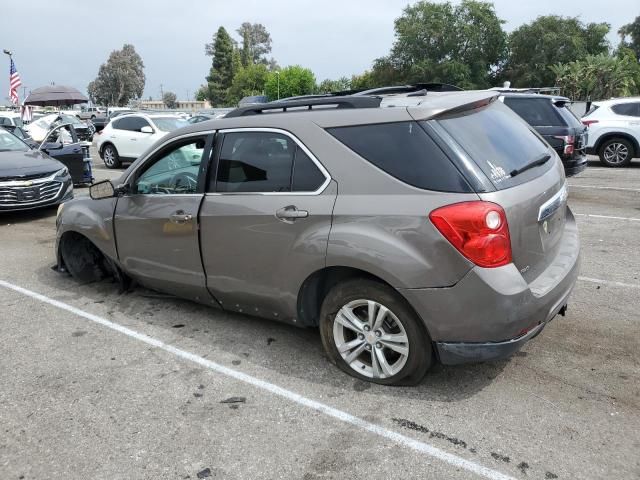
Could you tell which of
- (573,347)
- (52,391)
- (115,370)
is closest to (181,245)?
→ (115,370)

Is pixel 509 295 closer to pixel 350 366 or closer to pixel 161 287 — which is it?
pixel 350 366

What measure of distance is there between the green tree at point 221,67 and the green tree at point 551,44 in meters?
48.5

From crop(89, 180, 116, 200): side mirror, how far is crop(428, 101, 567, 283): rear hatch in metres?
2.78

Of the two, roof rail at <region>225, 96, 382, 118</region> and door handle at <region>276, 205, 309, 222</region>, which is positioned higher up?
roof rail at <region>225, 96, 382, 118</region>

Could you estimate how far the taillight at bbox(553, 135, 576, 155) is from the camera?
10172 mm

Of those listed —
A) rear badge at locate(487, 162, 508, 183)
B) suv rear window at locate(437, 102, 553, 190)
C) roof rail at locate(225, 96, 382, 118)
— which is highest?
roof rail at locate(225, 96, 382, 118)

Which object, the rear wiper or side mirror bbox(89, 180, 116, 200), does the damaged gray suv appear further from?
side mirror bbox(89, 180, 116, 200)

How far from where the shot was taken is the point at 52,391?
134 inches

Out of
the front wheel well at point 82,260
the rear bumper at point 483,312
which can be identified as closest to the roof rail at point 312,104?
the rear bumper at point 483,312

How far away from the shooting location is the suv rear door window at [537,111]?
10648mm

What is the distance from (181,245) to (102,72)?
118 metres

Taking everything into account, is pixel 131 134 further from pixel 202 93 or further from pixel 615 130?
pixel 202 93

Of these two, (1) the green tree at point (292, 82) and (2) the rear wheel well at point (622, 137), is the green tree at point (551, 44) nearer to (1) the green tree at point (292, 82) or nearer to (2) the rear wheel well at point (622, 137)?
(1) the green tree at point (292, 82)

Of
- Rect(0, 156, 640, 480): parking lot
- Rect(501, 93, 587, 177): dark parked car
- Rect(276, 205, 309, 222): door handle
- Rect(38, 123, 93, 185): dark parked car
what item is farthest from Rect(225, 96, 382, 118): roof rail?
Rect(38, 123, 93, 185): dark parked car
